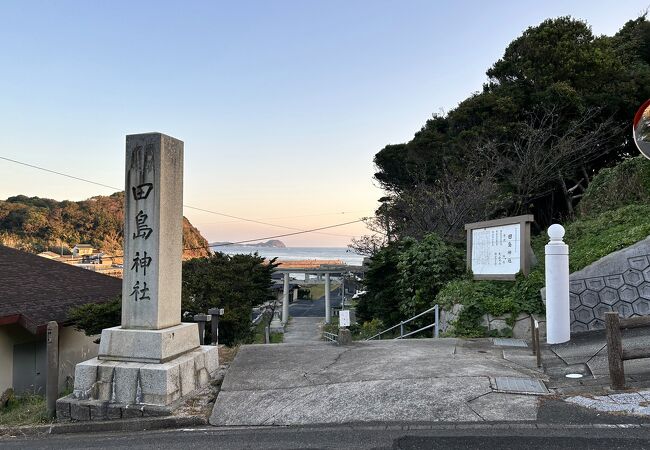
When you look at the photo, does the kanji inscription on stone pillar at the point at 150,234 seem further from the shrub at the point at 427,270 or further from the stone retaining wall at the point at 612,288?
the shrub at the point at 427,270

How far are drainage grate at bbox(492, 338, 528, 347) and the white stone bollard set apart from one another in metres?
0.55

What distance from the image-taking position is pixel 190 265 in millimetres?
18062

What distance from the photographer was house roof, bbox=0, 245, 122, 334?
10258 mm

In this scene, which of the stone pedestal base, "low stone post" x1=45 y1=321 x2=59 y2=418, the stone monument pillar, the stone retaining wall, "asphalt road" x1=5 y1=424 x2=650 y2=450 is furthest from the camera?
the stone retaining wall

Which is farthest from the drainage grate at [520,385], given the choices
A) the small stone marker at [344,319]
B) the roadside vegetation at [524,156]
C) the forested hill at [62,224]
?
the forested hill at [62,224]

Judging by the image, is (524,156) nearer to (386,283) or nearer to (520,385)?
(386,283)

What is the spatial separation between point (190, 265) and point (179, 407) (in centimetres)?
1310

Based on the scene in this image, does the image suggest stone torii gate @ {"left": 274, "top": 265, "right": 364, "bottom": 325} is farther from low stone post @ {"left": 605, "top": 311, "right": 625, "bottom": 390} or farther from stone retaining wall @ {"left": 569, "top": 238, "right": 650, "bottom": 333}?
low stone post @ {"left": 605, "top": 311, "right": 625, "bottom": 390}

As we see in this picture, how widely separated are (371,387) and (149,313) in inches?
115

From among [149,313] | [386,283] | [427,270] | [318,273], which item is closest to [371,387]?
[149,313]

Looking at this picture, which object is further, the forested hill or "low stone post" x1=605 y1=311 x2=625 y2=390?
the forested hill

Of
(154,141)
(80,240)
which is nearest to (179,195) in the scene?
(154,141)

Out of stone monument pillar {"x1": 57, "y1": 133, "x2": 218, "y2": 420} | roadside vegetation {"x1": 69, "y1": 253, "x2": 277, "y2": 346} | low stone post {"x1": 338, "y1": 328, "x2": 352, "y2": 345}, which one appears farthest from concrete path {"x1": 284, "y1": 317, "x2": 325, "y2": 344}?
stone monument pillar {"x1": 57, "y1": 133, "x2": 218, "y2": 420}

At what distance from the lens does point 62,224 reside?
58812mm
